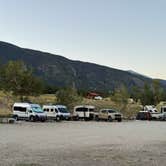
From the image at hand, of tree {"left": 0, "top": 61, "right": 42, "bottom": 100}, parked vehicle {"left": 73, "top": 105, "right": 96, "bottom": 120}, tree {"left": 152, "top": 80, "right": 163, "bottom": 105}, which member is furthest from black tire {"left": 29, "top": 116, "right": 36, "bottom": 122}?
tree {"left": 152, "top": 80, "right": 163, "bottom": 105}

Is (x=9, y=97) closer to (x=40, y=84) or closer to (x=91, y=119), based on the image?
(x=40, y=84)

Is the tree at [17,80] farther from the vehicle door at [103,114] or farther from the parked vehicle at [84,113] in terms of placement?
the vehicle door at [103,114]

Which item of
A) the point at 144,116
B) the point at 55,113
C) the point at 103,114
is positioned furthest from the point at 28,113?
the point at 144,116

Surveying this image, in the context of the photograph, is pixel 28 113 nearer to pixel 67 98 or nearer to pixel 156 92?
pixel 67 98

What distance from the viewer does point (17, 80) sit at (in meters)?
81.8

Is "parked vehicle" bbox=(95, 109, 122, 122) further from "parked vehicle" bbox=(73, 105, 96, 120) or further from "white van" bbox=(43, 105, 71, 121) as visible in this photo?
"white van" bbox=(43, 105, 71, 121)

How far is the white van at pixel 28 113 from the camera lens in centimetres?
6134

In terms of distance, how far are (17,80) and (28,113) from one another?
20794mm

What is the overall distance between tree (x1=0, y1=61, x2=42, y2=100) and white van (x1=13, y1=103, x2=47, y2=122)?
19.2 metres

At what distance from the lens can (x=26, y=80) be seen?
8200 cm

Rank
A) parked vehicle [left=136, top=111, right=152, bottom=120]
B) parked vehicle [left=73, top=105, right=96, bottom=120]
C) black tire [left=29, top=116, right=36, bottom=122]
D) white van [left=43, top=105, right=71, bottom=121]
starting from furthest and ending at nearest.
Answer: parked vehicle [left=136, top=111, right=152, bottom=120] < parked vehicle [left=73, top=105, right=96, bottom=120] < white van [left=43, top=105, right=71, bottom=121] < black tire [left=29, top=116, right=36, bottom=122]

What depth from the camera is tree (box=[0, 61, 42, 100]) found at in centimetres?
8153

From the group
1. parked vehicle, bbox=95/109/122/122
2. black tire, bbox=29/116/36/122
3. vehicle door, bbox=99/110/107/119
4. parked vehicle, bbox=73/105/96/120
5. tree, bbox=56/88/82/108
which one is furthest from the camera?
tree, bbox=56/88/82/108

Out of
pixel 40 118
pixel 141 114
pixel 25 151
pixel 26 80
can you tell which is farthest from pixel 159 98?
Answer: pixel 25 151
